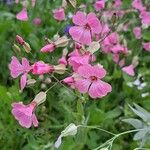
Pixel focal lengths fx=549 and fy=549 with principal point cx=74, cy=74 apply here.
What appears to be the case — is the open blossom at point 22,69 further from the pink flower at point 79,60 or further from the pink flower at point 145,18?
the pink flower at point 145,18

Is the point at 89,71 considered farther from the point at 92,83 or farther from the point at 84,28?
the point at 84,28

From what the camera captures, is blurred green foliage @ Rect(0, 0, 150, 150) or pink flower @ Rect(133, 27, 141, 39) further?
pink flower @ Rect(133, 27, 141, 39)

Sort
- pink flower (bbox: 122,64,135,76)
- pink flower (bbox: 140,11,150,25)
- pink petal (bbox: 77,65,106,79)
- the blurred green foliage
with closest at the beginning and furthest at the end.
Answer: pink petal (bbox: 77,65,106,79)
the blurred green foliage
pink flower (bbox: 122,64,135,76)
pink flower (bbox: 140,11,150,25)

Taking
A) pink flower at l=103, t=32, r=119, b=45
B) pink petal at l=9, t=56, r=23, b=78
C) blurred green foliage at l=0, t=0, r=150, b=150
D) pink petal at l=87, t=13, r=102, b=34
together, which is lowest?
blurred green foliage at l=0, t=0, r=150, b=150

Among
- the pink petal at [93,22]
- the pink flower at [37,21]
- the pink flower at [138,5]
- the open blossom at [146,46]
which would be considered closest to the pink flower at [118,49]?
the open blossom at [146,46]

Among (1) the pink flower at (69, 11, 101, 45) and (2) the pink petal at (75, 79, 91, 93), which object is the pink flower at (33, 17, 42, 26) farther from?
(2) the pink petal at (75, 79, 91, 93)

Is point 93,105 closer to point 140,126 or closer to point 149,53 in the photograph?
point 140,126

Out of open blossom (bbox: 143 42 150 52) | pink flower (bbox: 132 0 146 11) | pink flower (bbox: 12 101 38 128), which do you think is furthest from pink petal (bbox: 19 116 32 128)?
pink flower (bbox: 132 0 146 11)
